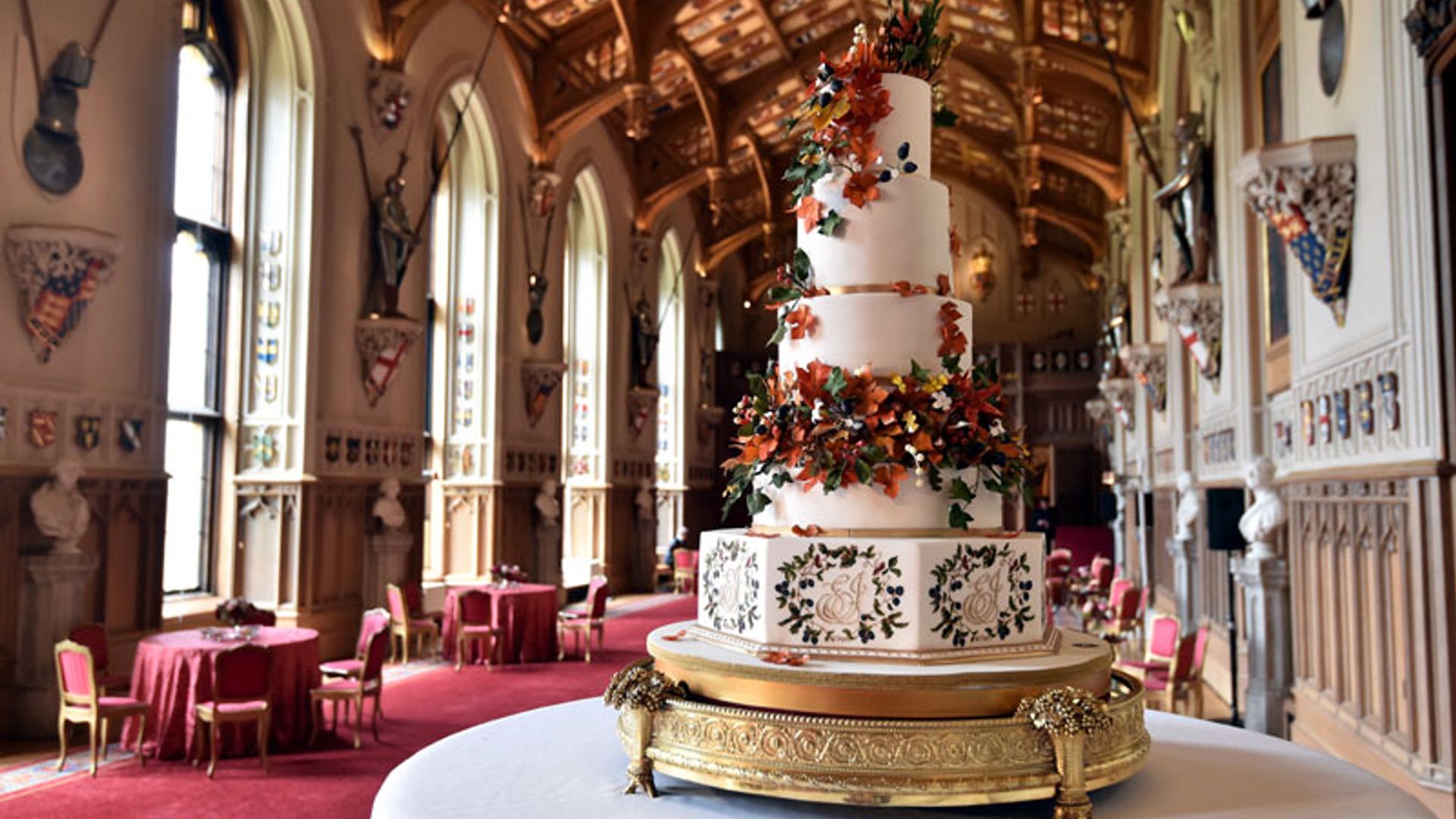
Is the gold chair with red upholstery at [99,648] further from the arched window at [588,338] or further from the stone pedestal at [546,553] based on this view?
the arched window at [588,338]

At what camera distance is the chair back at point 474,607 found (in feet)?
35.9

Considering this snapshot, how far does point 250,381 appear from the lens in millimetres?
10312

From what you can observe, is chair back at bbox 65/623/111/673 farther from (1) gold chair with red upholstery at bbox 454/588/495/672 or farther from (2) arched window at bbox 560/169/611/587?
(2) arched window at bbox 560/169/611/587

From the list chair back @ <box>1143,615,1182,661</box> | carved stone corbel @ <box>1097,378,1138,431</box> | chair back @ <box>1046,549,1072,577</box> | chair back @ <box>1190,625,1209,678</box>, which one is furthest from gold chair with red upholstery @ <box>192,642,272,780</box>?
carved stone corbel @ <box>1097,378,1138,431</box>

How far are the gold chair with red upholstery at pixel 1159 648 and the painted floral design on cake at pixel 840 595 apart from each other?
5.55m

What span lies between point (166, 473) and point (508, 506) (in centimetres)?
624

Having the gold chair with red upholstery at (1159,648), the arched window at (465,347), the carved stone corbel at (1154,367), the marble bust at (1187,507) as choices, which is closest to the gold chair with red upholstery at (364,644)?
the gold chair with red upholstery at (1159,648)

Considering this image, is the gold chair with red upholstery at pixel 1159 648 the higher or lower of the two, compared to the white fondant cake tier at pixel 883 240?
lower

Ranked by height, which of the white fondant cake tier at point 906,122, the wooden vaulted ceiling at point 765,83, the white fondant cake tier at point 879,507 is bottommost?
the white fondant cake tier at point 879,507

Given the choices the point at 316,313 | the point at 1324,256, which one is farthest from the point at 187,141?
the point at 1324,256

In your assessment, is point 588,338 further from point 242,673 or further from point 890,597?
point 890,597

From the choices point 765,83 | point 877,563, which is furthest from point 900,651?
point 765,83

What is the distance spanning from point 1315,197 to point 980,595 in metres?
3.69

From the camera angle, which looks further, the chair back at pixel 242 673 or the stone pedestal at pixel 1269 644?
the stone pedestal at pixel 1269 644
